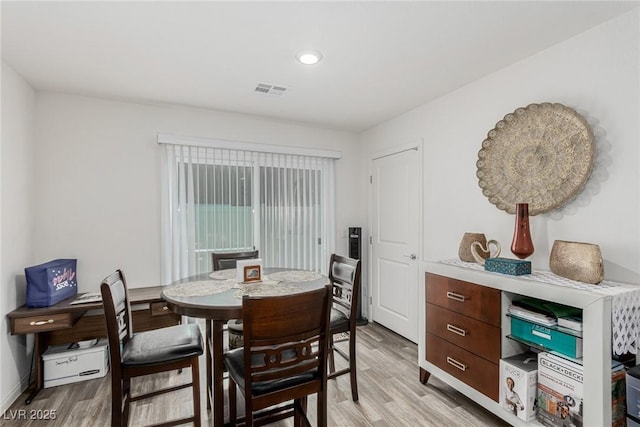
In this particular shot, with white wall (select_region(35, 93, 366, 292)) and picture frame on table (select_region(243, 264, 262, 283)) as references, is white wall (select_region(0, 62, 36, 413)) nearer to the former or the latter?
white wall (select_region(35, 93, 366, 292))

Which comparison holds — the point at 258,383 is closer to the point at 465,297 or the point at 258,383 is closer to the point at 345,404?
the point at 345,404

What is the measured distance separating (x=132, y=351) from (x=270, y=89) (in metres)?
2.23

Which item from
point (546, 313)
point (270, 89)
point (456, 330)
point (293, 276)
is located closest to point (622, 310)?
point (546, 313)

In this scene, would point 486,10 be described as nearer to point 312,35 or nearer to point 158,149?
point 312,35

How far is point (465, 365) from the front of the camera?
2137mm

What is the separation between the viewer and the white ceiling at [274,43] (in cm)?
167

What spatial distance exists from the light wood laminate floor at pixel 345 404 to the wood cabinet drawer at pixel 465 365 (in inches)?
8.9

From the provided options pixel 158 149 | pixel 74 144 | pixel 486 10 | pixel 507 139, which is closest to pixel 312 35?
pixel 486 10

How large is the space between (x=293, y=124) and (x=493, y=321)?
2.91m

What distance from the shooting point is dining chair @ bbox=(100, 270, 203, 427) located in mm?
1572

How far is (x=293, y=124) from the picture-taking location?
12.4 ft

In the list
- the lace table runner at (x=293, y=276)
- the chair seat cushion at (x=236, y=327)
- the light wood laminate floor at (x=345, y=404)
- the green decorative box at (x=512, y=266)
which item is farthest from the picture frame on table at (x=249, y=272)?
the green decorative box at (x=512, y=266)

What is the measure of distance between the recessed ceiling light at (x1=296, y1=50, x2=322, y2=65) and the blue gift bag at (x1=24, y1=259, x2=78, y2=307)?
2503 mm

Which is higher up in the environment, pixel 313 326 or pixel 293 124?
pixel 293 124
